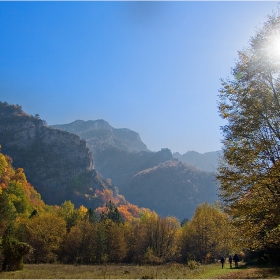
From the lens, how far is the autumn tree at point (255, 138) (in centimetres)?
1251

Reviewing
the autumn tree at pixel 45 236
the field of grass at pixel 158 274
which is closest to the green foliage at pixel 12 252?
the field of grass at pixel 158 274

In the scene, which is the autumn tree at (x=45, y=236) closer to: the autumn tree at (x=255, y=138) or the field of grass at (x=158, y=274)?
the field of grass at (x=158, y=274)

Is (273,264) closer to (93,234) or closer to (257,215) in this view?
(257,215)

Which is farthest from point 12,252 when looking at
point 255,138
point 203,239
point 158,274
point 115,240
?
point 203,239

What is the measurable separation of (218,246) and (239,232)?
42532 millimetres

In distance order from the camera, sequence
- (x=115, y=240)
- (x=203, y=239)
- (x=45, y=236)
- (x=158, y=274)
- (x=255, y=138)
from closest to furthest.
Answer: (x=255, y=138) → (x=158, y=274) → (x=45, y=236) → (x=203, y=239) → (x=115, y=240)

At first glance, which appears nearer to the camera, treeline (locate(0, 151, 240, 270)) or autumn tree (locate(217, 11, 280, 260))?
autumn tree (locate(217, 11, 280, 260))

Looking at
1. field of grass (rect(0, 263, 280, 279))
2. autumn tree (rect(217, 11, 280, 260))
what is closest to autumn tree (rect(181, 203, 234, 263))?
field of grass (rect(0, 263, 280, 279))

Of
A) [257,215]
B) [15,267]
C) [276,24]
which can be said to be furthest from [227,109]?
[15,267]

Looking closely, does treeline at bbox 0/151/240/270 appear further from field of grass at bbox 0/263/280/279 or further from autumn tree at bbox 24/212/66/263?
field of grass at bbox 0/263/280/279

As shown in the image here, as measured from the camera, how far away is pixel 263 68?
13625mm

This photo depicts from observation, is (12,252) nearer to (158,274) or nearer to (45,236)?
(158,274)

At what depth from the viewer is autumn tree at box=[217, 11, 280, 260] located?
12508 mm

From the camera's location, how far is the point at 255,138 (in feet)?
44.1
